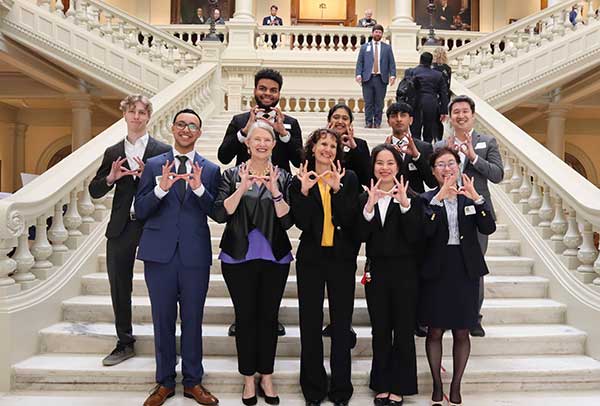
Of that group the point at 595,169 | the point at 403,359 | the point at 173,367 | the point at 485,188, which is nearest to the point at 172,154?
the point at 173,367

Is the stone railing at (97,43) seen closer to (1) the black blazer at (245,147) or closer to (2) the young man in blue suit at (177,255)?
(1) the black blazer at (245,147)

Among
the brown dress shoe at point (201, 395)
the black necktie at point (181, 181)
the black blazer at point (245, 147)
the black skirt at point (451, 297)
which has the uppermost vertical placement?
the black blazer at point (245, 147)

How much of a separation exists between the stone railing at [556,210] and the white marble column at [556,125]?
24.5ft

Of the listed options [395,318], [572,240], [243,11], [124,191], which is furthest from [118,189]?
[243,11]

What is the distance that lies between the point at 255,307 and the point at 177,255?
58cm

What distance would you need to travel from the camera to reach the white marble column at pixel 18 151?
15.1 metres

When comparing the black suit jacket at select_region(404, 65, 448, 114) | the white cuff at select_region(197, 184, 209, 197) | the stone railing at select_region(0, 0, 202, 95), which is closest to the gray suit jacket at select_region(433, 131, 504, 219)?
the white cuff at select_region(197, 184, 209, 197)

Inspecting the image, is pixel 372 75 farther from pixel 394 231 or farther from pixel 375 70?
pixel 394 231

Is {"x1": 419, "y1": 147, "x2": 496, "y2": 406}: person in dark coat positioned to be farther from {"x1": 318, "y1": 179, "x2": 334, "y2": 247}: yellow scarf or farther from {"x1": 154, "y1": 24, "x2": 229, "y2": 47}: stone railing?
{"x1": 154, "y1": 24, "x2": 229, "y2": 47}: stone railing

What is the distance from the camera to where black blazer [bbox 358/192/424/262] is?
3.14 metres

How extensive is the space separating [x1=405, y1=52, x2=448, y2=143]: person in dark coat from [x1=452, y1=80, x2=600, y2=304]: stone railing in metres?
0.87

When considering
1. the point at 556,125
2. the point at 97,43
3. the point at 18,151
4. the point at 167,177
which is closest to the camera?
the point at 167,177

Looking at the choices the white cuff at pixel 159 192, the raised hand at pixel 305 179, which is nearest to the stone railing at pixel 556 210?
the raised hand at pixel 305 179

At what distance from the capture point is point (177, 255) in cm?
319
